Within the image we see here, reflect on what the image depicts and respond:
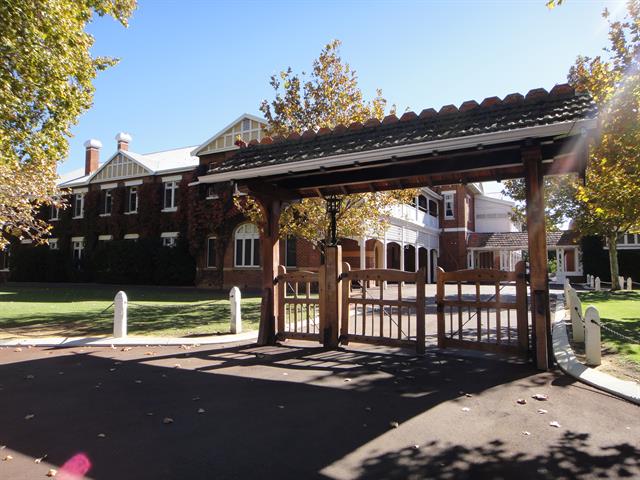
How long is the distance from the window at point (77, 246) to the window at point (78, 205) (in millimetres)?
1783

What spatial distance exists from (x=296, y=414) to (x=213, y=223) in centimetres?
2284

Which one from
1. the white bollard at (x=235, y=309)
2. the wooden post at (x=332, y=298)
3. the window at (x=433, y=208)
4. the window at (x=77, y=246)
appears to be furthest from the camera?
the window at (x=433, y=208)

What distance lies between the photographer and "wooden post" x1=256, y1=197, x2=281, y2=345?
322 inches

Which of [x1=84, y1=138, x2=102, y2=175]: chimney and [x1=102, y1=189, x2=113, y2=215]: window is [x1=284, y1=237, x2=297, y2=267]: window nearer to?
[x1=102, y1=189, x2=113, y2=215]: window

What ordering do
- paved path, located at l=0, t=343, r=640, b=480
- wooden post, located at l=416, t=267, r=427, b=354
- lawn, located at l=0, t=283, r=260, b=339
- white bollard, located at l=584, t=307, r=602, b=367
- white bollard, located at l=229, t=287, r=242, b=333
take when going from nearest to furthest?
paved path, located at l=0, t=343, r=640, b=480
white bollard, located at l=584, t=307, r=602, b=367
wooden post, located at l=416, t=267, r=427, b=354
white bollard, located at l=229, t=287, r=242, b=333
lawn, located at l=0, t=283, r=260, b=339

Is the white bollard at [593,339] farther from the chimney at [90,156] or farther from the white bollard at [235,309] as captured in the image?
the chimney at [90,156]

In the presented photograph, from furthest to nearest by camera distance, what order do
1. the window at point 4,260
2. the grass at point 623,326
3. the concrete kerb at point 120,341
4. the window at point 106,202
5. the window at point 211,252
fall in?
1. the window at point 4,260
2. the window at point 106,202
3. the window at point 211,252
4. the concrete kerb at point 120,341
5. the grass at point 623,326

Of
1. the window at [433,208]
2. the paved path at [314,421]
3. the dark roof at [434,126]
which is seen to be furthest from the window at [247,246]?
the paved path at [314,421]

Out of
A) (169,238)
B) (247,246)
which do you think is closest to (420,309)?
(247,246)

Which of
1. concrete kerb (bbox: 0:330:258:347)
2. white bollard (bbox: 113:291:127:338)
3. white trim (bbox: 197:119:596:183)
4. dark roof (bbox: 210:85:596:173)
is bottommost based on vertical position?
concrete kerb (bbox: 0:330:258:347)

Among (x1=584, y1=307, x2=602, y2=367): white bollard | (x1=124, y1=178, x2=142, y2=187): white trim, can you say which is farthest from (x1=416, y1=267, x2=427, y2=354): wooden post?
(x1=124, y1=178, x2=142, y2=187): white trim

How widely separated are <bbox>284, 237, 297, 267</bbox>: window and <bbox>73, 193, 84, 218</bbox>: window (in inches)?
730

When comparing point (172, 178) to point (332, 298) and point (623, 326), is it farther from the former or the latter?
point (623, 326)

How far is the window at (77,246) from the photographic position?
32750mm
